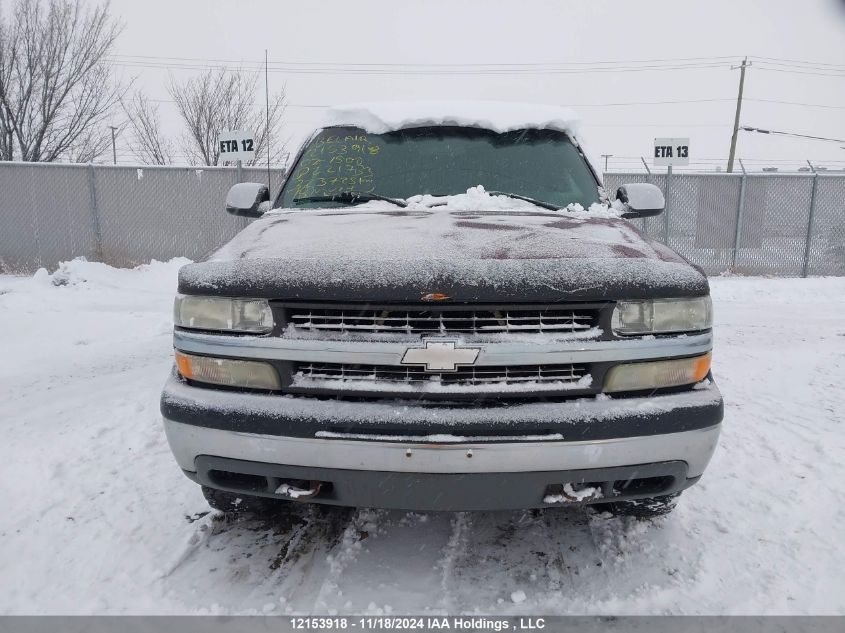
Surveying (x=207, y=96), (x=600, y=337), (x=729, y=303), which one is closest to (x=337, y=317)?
(x=600, y=337)

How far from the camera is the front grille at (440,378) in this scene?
188 centimetres

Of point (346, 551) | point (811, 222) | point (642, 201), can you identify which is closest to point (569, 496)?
Answer: point (346, 551)

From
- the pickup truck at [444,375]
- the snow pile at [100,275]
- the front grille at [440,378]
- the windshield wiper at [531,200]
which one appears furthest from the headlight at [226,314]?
the snow pile at [100,275]

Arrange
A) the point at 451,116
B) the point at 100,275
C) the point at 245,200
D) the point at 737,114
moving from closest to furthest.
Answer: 1. the point at 245,200
2. the point at 451,116
3. the point at 100,275
4. the point at 737,114

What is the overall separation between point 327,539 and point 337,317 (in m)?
1.08

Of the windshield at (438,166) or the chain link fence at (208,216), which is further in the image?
the chain link fence at (208,216)

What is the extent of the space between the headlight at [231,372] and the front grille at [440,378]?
98mm

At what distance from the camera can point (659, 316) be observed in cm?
196

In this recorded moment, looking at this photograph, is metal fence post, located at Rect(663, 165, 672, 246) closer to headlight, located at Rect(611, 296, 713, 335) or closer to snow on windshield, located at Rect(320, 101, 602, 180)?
snow on windshield, located at Rect(320, 101, 602, 180)

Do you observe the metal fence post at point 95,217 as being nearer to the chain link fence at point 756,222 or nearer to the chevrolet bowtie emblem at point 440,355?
the chain link fence at point 756,222

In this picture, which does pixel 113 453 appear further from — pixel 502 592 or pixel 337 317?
pixel 502 592

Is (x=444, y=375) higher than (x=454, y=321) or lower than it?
lower

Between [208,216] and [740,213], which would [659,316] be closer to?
[208,216]

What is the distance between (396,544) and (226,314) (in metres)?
1.20
